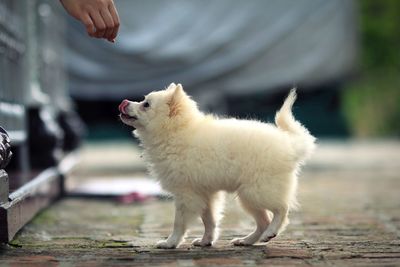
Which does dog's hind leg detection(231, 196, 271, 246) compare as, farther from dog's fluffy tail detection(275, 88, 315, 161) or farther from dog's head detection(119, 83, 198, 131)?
dog's head detection(119, 83, 198, 131)

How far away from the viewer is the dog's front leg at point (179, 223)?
161 inches

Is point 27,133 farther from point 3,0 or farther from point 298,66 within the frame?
point 298,66

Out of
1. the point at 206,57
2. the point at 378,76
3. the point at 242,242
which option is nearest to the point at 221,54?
the point at 206,57

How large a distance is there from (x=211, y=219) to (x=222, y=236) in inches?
13.7

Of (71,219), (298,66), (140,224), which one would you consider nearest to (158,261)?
(140,224)

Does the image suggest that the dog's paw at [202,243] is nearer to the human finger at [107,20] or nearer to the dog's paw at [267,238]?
the dog's paw at [267,238]

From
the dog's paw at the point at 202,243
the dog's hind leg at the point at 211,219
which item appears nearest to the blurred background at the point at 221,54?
the dog's hind leg at the point at 211,219

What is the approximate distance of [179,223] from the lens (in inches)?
162

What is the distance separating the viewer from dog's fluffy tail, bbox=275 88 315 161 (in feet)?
13.5

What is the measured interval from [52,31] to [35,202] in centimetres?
402

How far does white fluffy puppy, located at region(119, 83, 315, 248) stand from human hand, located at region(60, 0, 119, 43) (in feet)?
1.34

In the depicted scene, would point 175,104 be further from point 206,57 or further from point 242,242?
point 206,57

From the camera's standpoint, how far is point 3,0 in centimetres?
575

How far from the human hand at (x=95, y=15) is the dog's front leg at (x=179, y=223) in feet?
3.08
